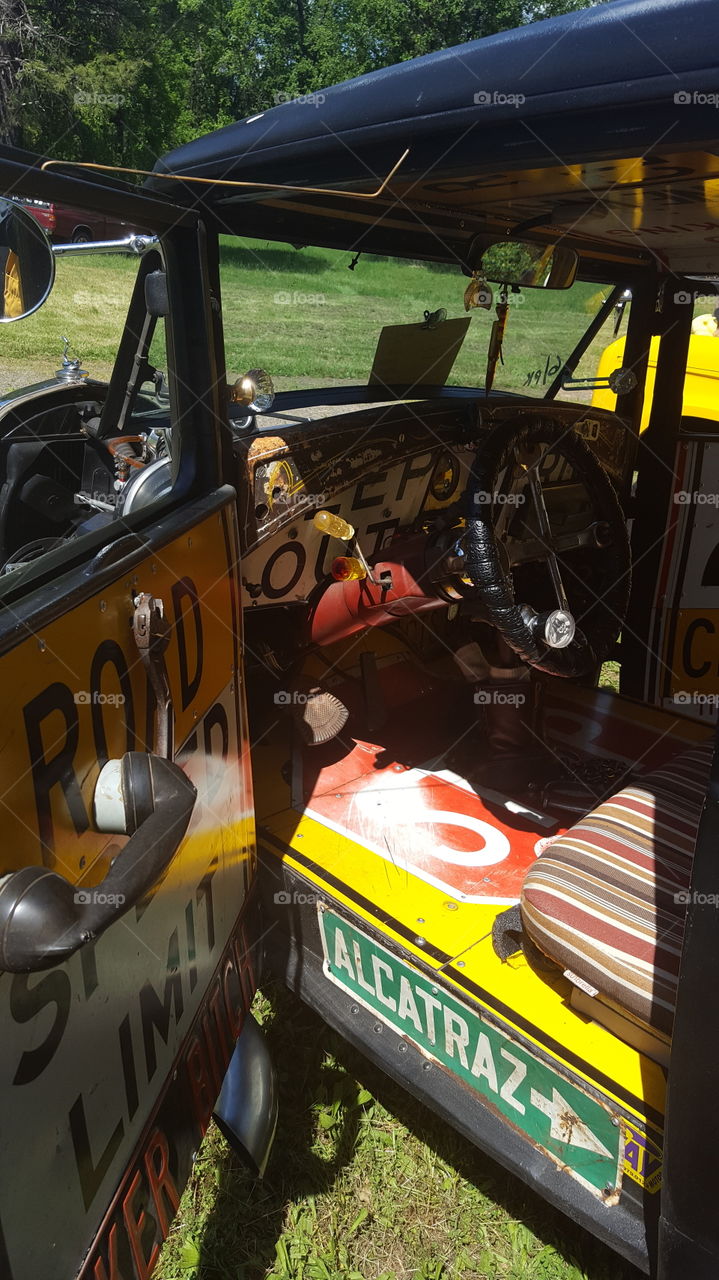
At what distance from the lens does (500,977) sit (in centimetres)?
193

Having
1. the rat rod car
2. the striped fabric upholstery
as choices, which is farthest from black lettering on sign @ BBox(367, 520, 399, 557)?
the striped fabric upholstery

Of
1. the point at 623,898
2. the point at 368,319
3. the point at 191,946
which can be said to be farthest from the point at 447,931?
the point at 368,319

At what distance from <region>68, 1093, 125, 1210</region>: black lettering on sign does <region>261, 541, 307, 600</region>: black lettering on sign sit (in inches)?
56.4

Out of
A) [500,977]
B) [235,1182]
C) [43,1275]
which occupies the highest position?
[43,1275]

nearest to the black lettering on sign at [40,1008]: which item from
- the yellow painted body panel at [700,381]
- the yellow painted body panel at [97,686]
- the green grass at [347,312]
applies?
the yellow painted body panel at [97,686]

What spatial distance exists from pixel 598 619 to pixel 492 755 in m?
0.59

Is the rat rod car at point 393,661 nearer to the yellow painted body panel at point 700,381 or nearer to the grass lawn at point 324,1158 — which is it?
the grass lawn at point 324,1158

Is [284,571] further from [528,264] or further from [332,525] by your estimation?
[528,264]

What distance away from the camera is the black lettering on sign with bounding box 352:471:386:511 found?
8.09 ft

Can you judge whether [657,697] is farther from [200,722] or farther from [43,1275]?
[43,1275]

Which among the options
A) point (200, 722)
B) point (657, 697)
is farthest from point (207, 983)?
point (657, 697)

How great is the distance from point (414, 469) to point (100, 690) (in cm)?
166

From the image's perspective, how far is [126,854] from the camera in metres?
1.00

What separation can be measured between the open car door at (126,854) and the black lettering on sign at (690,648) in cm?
211
